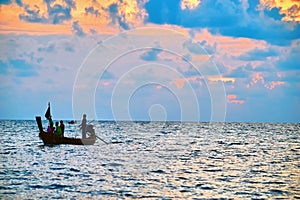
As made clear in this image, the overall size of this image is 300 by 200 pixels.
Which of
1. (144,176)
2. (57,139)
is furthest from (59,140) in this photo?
(144,176)

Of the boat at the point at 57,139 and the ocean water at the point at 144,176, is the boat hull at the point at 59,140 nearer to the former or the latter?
the boat at the point at 57,139

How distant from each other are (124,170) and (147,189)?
8.04 metres

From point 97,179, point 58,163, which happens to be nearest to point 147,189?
point 97,179

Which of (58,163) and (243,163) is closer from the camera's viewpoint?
(58,163)

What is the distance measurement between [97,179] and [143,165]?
8.43m

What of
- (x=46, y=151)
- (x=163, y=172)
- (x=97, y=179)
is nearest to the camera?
Result: (x=97, y=179)

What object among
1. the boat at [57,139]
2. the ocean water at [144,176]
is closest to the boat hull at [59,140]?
the boat at [57,139]

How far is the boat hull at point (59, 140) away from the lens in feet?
Result: 184

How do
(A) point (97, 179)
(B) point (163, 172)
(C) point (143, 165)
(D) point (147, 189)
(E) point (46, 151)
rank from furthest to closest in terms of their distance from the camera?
(E) point (46, 151)
(C) point (143, 165)
(B) point (163, 172)
(A) point (97, 179)
(D) point (147, 189)

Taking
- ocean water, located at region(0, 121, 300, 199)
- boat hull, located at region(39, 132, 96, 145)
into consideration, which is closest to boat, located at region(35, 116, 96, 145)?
boat hull, located at region(39, 132, 96, 145)

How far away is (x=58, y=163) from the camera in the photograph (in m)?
41.6

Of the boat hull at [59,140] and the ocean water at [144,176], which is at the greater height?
the boat hull at [59,140]

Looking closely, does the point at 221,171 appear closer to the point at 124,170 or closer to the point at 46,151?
the point at 124,170

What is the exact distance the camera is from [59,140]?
56.7 m
